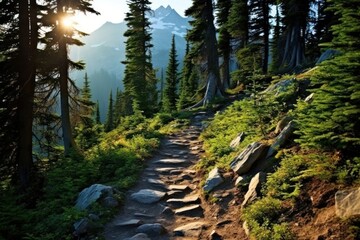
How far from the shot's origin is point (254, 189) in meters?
7.45

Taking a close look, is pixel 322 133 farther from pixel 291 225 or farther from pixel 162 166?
pixel 162 166

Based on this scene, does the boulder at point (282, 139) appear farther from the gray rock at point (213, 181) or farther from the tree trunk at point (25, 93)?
the tree trunk at point (25, 93)

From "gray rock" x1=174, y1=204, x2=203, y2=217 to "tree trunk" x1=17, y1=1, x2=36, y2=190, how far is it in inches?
313

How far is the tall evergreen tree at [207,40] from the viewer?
23.8 meters

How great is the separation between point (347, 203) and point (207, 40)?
20293mm

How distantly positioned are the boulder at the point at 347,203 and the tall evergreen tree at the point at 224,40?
28708mm

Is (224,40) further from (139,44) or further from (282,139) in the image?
(282,139)

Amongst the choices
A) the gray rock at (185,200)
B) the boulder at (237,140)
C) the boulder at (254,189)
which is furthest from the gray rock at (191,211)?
the boulder at (237,140)

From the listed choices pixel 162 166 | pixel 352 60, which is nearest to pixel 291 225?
pixel 352 60

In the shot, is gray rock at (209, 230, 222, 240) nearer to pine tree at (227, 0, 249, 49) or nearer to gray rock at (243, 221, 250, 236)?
gray rock at (243, 221, 250, 236)

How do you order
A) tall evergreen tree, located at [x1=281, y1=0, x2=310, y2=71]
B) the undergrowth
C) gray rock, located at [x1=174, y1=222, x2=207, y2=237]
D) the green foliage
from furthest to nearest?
1. tall evergreen tree, located at [x1=281, y1=0, x2=310, y2=71]
2. the undergrowth
3. gray rock, located at [x1=174, y1=222, x2=207, y2=237]
4. the green foliage

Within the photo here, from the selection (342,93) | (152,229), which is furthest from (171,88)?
(342,93)

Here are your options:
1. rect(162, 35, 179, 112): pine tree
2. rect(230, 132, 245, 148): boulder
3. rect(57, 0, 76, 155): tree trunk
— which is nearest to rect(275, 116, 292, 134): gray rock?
rect(230, 132, 245, 148): boulder

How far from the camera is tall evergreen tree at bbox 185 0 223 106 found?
938 inches
